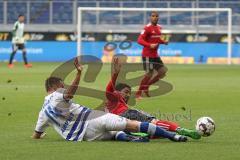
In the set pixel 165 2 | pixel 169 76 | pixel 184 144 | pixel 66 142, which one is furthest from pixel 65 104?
pixel 165 2

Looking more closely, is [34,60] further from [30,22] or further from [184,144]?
[184,144]

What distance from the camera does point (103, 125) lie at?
11336mm

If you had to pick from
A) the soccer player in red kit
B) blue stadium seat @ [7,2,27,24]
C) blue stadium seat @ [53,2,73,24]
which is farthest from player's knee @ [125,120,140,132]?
blue stadium seat @ [7,2,27,24]

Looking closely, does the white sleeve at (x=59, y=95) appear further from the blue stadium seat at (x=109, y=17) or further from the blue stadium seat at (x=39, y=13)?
the blue stadium seat at (x=39, y=13)

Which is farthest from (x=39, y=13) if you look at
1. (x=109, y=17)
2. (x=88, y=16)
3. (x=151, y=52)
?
(x=151, y=52)

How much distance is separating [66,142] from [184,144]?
5.47 ft

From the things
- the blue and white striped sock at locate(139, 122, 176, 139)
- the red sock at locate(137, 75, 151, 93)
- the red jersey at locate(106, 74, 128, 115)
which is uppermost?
the red jersey at locate(106, 74, 128, 115)

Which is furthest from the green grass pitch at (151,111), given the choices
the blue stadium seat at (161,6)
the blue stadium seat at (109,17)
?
the blue stadium seat at (161,6)

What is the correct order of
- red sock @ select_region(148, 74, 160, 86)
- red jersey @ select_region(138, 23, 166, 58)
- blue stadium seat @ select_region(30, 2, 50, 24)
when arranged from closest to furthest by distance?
red sock @ select_region(148, 74, 160, 86), red jersey @ select_region(138, 23, 166, 58), blue stadium seat @ select_region(30, 2, 50, 24)

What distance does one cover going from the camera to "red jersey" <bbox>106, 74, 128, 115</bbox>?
1235cm

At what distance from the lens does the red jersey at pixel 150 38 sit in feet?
69.3

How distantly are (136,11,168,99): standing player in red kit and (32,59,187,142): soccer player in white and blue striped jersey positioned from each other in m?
9.14

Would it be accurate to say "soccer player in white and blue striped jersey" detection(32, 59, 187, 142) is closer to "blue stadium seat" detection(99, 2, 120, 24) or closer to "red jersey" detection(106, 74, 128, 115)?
"red jersey" detection(106, 74, 128, 115)

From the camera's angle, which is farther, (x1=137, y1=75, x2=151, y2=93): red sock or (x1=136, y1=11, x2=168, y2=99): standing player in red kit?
(x1=136, y1=11, x2=168, y2=99): standing player in red kit
